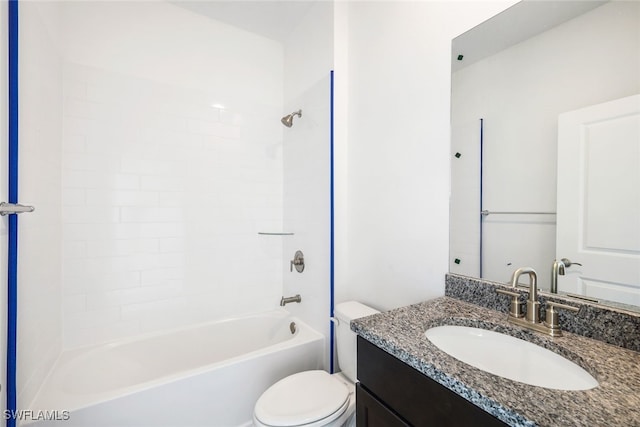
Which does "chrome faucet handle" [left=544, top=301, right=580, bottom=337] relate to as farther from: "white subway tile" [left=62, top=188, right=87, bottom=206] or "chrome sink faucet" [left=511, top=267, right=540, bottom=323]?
"white subway tile" [left=62, top=188, right=87, bottom=206]

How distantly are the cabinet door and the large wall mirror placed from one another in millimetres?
612

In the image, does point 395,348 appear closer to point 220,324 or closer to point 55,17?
point 220,324

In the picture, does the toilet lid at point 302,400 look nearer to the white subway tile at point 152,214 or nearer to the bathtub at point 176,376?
the bathtub at point 176,376

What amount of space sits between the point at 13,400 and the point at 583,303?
1869 millimetres

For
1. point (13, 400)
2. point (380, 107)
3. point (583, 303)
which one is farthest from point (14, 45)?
point (583, 303)

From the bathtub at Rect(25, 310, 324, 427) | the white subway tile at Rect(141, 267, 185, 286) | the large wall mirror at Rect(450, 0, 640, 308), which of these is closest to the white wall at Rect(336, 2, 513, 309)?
the large wall mirror at Rect(450, 0, 640, 308)

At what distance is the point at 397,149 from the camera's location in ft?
4.62

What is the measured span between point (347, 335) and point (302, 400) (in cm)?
38

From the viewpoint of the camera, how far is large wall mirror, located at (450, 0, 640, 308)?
0.74 metres

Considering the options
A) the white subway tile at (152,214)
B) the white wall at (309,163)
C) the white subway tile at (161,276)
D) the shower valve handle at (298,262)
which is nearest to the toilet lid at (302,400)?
the white wall at (309,163)

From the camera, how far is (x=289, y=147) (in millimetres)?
2229

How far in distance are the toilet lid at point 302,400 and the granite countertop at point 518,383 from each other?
0.53 m

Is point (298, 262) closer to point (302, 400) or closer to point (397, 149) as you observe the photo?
point (302, 400)

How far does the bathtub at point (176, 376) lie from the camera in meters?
1.17
